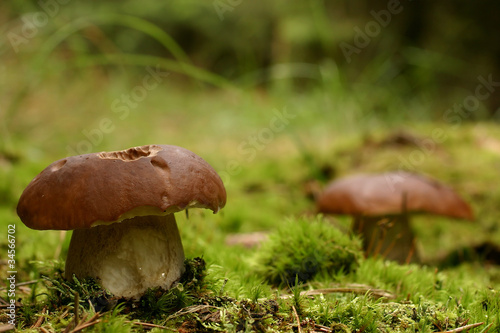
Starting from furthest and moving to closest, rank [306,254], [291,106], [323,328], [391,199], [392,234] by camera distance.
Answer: [291,106] → [392,234] → [391,199] → [306,254] → [323,328]

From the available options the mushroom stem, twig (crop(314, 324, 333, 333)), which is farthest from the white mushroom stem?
the mushroom stem

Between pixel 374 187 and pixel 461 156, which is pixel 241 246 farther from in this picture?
pixel 461 156

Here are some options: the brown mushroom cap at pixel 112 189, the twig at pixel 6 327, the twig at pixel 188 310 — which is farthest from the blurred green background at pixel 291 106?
the twig at pixel 6 327

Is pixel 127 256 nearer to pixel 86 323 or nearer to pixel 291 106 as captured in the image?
pixel 86 323

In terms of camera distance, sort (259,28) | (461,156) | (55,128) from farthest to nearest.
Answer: (259,28)
(55,128)
(461,156)

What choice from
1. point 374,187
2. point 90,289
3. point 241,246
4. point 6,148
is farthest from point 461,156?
point 6,148

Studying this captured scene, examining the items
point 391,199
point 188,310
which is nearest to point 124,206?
point 188,310

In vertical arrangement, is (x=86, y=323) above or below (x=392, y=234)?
above
